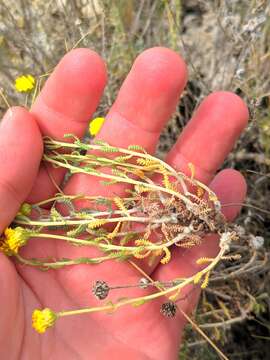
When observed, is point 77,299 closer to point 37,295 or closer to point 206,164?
point 37,295

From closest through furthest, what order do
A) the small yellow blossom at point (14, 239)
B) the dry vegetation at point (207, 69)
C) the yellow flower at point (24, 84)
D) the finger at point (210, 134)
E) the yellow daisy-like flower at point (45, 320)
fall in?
the yellow daisy-like flower at point (45, 320) < the small yellow blossom at point (14, 239) < the finger at point (210, 134) < the yellow flower at point (24, 84) < the dry vegetation at point (207, 69)

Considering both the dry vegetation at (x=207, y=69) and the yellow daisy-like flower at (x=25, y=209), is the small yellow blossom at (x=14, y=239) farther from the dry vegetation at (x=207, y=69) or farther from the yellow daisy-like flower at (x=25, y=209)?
the dry vegetation at (x=207, y=69)

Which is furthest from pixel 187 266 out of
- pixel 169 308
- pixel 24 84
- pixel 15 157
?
A: pixel 24 84

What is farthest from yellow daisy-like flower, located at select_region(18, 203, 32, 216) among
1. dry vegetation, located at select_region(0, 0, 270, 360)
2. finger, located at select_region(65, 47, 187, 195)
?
dry vegetation, located at select_region(0, 0, 270, 360)

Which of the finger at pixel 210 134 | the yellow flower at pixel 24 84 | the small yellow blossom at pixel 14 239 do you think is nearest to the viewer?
the small yellow blossom at pixel 14 239

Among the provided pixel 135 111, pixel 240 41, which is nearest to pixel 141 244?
pixel 135 111

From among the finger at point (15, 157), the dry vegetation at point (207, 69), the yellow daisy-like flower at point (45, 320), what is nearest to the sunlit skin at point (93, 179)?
the finger at point (15, 157)
